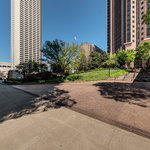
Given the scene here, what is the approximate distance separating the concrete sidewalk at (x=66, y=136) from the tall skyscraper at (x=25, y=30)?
109 meters

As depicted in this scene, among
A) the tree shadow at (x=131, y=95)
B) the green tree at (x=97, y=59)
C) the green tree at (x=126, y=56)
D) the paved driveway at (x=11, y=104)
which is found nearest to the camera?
the paved driveway at (x=11, y=104)

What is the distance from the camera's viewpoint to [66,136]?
2.01 meters

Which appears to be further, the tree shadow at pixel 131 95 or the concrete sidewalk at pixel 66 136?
the tree shadow at pixel 131 95

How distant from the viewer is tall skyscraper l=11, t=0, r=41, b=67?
99.2m

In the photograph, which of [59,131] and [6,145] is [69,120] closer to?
[59,131]

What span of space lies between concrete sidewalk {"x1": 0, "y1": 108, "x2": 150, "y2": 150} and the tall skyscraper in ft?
356

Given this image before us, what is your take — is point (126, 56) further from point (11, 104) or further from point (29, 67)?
point (29, 67)

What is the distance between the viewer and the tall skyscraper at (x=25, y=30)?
99250mm

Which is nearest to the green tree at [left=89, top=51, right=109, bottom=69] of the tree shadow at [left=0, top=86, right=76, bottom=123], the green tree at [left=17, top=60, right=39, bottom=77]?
the green tree at [left=17, top=60, right=39, bottom=77]

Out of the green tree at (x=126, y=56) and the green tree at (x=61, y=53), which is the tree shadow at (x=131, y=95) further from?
the green tree at (x=126, y=56)

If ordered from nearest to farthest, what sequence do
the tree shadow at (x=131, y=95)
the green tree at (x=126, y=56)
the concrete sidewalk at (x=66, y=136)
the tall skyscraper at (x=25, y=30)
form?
the concrete sidewalk at (x=66, y=136) → the tree shadow at (x=131, y=95) → the green tree at (x=126, y=56) → the tall skyscraper at (x=25, y=30)

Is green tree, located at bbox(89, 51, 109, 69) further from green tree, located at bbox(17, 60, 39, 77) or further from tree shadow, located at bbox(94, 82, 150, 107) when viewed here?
tree shadow, located at bbox(94, 82, 150, 107)

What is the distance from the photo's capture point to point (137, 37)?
46.5 m

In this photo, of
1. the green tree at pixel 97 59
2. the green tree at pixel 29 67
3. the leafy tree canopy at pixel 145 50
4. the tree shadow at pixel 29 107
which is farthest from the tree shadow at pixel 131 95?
the green tree at pixel 97 59
